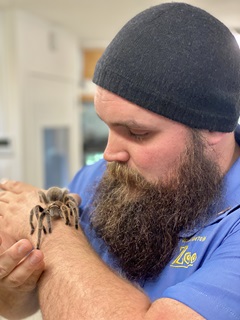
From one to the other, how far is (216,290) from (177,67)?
464mm

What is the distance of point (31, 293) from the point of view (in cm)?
93

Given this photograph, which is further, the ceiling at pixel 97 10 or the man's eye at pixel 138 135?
the ceiling at pixel 97 10

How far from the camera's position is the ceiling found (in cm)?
296

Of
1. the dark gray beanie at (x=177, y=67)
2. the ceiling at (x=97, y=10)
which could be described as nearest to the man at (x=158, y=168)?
the dark gray beanie at (x=177, y=67)

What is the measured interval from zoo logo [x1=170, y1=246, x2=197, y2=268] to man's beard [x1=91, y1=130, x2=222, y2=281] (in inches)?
1.0

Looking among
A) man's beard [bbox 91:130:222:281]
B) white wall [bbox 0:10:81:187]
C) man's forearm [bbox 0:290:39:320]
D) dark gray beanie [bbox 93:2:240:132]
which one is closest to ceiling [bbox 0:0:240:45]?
white wall [bbox 0:10:81:187]

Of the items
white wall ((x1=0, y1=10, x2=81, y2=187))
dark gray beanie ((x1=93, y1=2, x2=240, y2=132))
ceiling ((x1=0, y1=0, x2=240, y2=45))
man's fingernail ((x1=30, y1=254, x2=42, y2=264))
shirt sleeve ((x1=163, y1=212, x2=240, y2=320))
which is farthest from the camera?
white wall ((x1=0, y1=10, x2=81, y2=187))

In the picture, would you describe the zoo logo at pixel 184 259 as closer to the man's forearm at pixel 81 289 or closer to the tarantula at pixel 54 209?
the man's forearm at pixel 81 289

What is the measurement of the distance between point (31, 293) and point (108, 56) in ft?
1.84

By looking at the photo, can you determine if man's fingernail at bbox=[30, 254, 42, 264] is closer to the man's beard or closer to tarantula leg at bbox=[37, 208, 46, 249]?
tarantula leg at bbox=[37, 208, 46, 249]

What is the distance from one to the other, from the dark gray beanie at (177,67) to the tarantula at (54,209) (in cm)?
29

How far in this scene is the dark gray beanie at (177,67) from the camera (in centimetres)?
90

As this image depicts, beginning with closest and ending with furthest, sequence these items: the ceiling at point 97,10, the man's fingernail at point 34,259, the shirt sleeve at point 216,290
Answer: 1. the shirt sleeve at point 216,290
2. the man's fingernail at point 34,259
3. the ceiling at point 97,10

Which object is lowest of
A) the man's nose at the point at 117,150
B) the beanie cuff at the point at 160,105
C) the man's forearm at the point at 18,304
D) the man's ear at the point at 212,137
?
the man's forearm at the point at 18,304
